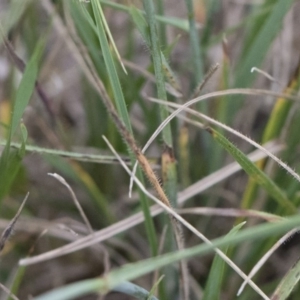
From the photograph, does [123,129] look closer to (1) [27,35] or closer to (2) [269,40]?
(2) [269,40]

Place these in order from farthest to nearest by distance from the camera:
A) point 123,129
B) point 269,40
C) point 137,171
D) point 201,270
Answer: point 201,270, point 269,40, point 137,171, point 123,129

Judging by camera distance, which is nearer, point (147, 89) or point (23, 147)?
point (23, 147)

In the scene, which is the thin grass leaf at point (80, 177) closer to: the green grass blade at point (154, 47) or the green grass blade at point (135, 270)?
the green grass blade at point (154, 47)

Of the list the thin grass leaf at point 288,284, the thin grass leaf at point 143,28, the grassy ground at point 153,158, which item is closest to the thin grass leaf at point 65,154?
the grassy ground at point 153,158

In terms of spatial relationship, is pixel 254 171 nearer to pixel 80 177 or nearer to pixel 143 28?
pixel 143 28

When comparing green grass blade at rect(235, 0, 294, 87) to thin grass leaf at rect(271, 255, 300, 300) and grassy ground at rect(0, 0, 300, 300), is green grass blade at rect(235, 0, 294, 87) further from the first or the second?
thin grass leaf at rect(271, 255, 300, 300)

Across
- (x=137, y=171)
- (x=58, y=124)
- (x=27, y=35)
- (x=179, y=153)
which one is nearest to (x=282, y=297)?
(x=137, y=171)

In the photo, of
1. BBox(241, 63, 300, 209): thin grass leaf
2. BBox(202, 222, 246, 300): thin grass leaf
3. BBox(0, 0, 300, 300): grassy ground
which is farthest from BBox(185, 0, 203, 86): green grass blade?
BBox(202, 222, 246, 300): thin grass leaf
